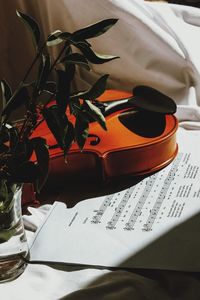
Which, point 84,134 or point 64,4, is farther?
point 64,4

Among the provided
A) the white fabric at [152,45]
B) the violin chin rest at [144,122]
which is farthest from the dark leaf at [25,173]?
the white fabric at [152,45]

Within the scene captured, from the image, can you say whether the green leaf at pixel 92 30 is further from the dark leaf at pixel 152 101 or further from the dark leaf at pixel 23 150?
the dark leaf at pixel 152 101

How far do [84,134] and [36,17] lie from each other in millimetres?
719

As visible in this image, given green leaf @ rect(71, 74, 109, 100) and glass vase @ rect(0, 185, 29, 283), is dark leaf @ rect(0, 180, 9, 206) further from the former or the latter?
green leaf @ rect(71, 74, 109, 100)

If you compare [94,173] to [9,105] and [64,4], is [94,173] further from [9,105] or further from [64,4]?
[64,4]

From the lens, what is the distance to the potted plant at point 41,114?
67cm

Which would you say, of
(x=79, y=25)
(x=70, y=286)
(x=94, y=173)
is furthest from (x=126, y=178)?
(x=79, y=25)

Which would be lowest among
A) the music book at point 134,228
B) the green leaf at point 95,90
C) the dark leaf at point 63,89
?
the music book at point 134,228

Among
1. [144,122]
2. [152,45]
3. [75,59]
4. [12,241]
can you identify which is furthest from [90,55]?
[152,45]

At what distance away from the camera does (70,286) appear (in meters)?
0.78

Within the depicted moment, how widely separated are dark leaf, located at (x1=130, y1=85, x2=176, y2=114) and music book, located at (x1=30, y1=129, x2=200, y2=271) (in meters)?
0.12

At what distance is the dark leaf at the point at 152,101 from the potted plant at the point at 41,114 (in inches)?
15.3

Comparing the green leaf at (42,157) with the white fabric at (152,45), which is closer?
the green leaf at (42,157)

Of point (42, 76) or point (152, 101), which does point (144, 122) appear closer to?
point (152, 101)
